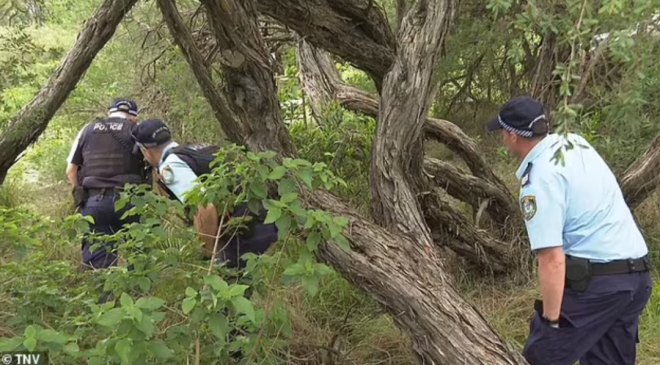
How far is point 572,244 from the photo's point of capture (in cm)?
309

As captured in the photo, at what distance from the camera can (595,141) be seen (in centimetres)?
514

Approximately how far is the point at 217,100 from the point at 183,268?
865mm

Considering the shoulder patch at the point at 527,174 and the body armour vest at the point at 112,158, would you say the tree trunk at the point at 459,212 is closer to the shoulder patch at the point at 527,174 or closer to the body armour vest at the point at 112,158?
the body armour vest at the point at 112,158

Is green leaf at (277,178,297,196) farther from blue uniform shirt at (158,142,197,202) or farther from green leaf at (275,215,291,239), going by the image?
blue uniform shirt at (158,142,197,202)

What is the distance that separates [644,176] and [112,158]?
142 inches

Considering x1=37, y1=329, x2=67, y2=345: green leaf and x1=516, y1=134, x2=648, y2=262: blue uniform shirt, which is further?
x1=516, y1=134, x2=648, y2=262: blue uniform shirt

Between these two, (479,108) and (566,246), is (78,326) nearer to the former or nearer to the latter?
(566,246)

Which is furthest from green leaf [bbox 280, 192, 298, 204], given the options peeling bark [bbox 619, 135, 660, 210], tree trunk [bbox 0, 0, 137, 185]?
peeling bark [bbox 619, 135, 660, 210]

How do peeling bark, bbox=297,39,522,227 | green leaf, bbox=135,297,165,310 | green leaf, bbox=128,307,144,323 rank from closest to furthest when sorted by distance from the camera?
green leaf, bbox=128,307,144,323
green leaf, bbox=135,297,165,310
peeling bark, bbox=297,39,522,227

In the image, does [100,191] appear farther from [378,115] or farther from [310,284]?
[310,284]

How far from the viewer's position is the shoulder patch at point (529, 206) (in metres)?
2.92

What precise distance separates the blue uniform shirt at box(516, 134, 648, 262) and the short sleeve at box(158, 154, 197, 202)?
5.53 ft

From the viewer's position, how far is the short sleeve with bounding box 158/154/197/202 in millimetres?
3638

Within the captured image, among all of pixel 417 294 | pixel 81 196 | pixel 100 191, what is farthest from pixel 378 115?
pixel 81 196
